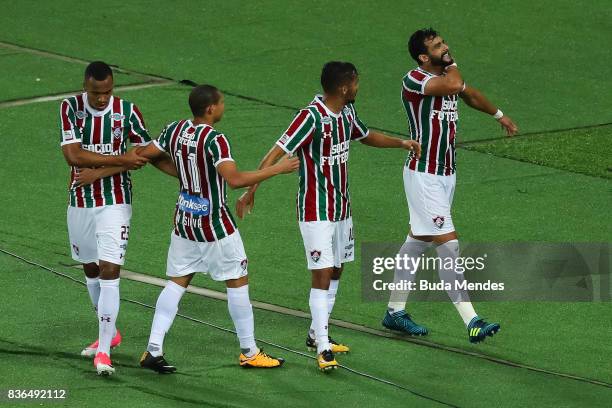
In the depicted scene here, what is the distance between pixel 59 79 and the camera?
18.5 metres

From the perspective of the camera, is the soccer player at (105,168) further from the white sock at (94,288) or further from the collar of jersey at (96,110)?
the white sock at (94,288)

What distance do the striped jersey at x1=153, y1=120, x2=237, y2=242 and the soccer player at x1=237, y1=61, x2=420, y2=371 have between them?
30 cm

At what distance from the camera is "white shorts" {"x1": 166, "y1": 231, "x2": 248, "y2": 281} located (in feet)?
30.6

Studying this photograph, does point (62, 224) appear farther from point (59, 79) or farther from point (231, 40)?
point (231, 40)

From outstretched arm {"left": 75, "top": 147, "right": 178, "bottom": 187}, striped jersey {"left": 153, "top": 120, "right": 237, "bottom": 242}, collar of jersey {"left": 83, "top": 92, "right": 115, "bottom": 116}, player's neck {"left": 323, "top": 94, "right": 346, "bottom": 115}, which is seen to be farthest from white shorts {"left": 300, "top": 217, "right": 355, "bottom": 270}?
collar of jersey {"left": 83, "top": 92, "right": 115, "bottom": 116}

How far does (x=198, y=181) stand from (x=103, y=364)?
1.42 m

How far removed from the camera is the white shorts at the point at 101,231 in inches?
370

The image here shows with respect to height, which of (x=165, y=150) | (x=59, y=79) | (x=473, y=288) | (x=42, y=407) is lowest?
(x=42, y=407)

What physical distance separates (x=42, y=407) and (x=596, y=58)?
13.3m

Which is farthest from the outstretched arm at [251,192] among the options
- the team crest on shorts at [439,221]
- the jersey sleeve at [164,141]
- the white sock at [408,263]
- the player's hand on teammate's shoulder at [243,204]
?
the white sock at [408,263]

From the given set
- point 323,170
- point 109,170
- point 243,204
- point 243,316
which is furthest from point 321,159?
point 109,170

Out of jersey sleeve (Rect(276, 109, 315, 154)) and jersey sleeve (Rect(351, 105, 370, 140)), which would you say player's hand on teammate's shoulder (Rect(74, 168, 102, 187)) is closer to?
jersey sleeve (Rect(276, 109, 315, 154))

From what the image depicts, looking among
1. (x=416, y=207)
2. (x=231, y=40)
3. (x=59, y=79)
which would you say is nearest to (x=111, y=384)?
(x=416, y=207)

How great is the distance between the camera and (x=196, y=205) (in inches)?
363
